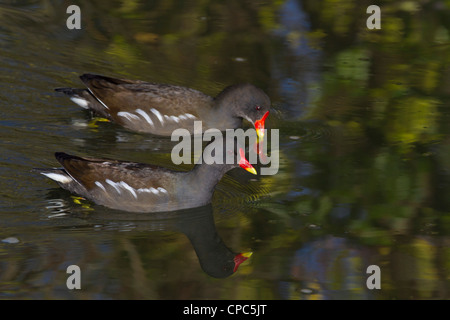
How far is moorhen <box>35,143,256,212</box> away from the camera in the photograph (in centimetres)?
783

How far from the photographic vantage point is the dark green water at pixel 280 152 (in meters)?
6.92

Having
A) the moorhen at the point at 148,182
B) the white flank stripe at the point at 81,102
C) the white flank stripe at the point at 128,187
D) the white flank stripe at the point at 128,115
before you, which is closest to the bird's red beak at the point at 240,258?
the moorhen at the point at 148,182

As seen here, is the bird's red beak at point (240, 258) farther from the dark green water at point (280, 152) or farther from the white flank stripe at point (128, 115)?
the white flank stripe at point (128, 115)

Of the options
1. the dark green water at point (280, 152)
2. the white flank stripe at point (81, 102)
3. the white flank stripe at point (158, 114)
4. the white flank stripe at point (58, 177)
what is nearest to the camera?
the dark green water at point (280, 152)

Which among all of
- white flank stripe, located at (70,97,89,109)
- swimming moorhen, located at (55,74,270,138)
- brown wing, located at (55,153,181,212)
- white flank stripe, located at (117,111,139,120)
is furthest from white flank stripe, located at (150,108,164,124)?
brown wing, located at (55,153,181,212)

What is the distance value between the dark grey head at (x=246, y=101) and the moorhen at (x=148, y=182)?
221 cm

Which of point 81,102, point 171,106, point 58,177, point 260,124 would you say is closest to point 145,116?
point 171,106

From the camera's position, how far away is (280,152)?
933cm

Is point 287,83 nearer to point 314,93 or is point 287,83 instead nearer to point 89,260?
point 314,93

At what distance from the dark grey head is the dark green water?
0.98ft

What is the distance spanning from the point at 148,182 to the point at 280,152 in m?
1.96

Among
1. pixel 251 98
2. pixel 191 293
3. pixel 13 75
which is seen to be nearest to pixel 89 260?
pixel 191 293

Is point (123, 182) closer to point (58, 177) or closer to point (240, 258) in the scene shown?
point (58, 177)

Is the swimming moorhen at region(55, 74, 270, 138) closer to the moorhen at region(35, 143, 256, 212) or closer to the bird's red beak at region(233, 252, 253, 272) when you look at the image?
the moorhen at region(35, 143, 256, 212)
